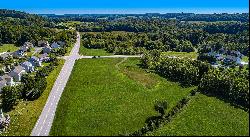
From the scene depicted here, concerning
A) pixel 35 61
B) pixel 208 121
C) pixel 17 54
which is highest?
pixel 208 121

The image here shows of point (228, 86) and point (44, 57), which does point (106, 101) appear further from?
point (44, 57)

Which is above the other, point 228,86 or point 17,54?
point 228,86

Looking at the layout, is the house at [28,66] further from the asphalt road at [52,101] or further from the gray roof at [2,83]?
the gray roof at [2,83]

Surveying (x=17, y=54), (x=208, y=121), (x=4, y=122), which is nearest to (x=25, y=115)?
(x=4, y=122)

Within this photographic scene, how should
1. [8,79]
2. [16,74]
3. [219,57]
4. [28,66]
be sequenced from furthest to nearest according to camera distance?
[219,57], [28,66], [16,74], [8,79]

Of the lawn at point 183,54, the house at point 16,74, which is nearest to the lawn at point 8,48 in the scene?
the house at point 16,74

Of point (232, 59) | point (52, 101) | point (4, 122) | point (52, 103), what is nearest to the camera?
point (4, 122)

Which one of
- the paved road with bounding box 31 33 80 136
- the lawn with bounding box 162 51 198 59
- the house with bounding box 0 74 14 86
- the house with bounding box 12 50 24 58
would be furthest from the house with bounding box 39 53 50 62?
the lawn with bounding box 162 51 198 59
